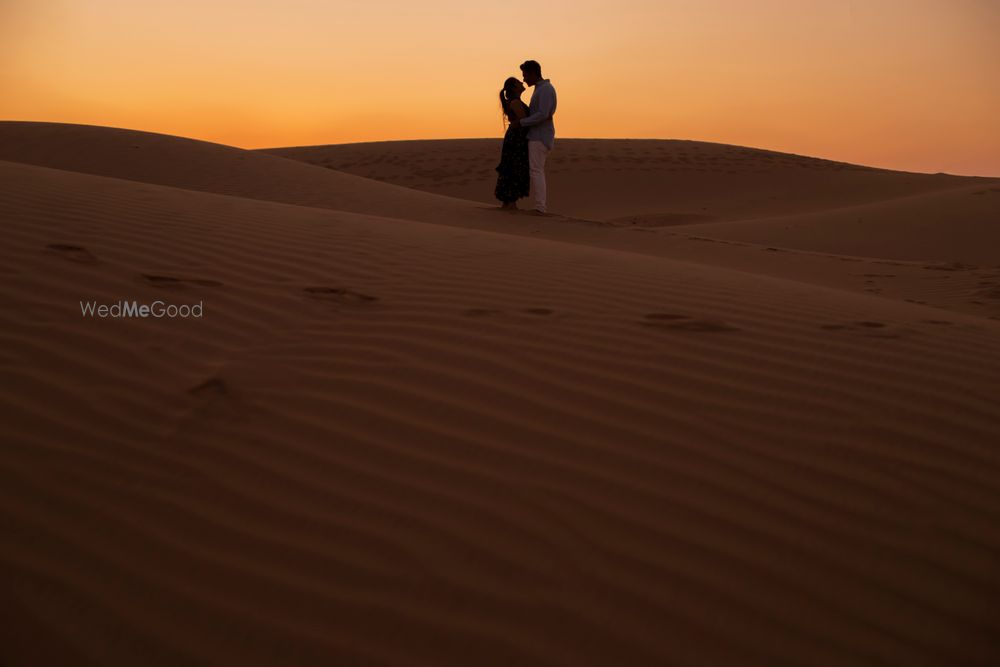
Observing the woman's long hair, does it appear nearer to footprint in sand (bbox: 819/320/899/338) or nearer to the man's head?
the man's head

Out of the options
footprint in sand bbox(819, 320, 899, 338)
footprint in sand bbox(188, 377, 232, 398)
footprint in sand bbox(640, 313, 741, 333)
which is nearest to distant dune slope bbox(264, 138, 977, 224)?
footprint in sand bbox(819, 320, 899, 338)

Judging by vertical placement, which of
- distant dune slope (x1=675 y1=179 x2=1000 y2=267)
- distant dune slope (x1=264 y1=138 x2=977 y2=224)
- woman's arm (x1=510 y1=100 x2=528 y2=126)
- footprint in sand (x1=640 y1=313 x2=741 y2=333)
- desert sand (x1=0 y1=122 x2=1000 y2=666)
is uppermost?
distant dune slope (x1=264 y1=138 x2=977 y2=224)

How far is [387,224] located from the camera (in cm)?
632

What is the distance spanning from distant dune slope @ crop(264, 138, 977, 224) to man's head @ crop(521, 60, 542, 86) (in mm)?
13281

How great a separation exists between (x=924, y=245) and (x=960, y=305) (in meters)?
7.35

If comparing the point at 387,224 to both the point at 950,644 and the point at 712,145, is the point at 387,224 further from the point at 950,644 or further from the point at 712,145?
the point at 712,145

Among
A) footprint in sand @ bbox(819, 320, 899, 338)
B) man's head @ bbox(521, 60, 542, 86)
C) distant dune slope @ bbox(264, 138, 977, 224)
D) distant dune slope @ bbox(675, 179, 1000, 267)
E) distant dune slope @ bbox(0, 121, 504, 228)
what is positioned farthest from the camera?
distant dune slope @ bbox(264, 138, 977, 224)

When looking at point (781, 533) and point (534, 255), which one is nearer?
point (781, 533)

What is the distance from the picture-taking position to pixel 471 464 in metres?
2.34

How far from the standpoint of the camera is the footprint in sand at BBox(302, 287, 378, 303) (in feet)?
12.1

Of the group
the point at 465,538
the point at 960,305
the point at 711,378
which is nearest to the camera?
the point at 465,538

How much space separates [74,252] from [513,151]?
670 centimetres

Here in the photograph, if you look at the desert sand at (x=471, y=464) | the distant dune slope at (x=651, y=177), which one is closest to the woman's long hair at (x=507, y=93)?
the desert sand at (x=471, y=464)

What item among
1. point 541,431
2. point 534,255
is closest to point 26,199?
point 534,255
